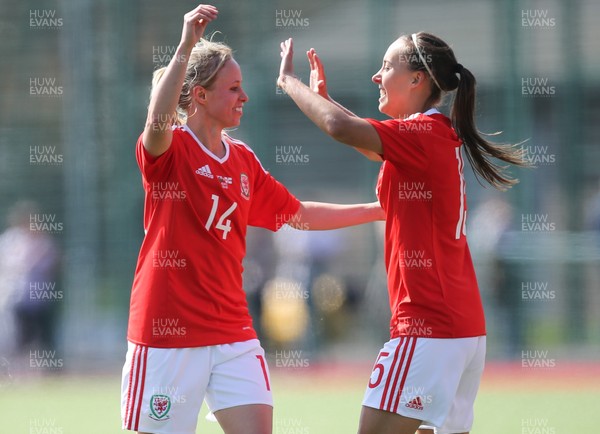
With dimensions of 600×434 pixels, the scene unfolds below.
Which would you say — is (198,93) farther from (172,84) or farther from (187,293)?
(187,293)

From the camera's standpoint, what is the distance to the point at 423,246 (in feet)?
11.0

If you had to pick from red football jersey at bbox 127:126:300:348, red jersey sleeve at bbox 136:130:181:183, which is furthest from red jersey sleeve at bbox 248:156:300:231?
red jersey sleeve at bbox 136:130:181:183

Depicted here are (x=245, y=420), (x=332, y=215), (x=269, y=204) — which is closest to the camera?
(x=245, y=420)

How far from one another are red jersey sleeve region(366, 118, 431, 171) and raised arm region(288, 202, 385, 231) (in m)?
0.70

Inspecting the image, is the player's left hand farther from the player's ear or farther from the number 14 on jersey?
the number 14 on jersey

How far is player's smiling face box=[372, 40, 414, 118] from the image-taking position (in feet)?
11.5

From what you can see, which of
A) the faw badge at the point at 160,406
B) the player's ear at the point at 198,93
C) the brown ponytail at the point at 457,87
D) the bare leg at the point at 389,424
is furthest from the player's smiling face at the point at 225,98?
the bare leg at the point at 389,424

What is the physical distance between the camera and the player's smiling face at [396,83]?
3514 millimetres

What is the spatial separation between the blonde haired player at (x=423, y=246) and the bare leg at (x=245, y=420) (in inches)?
14.4

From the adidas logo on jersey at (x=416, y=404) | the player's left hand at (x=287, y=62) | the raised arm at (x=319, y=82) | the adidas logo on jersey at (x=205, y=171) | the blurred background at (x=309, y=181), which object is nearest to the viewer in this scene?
the adidas logo on jersey at (x=416, y=404)

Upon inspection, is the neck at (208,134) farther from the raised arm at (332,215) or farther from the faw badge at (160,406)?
the faw badge at (160,406)

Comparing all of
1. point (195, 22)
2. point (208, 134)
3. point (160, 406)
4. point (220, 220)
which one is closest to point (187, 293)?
point (220, 220)

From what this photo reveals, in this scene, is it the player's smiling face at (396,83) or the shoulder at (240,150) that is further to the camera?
the shoulder at (240,150)

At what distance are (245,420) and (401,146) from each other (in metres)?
1.10
